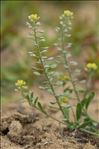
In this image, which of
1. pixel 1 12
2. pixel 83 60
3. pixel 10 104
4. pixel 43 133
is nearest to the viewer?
pixel 43 133

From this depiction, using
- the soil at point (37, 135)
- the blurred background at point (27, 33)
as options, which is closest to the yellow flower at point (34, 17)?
the soil at point (37, 135)

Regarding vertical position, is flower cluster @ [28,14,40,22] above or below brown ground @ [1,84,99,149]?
above

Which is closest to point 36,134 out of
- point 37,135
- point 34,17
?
point 37,135

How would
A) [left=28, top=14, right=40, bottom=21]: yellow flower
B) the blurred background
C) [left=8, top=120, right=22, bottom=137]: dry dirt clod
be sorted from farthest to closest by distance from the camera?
1. the blurred background
2. [left=8, top=120, right=22, bottom=137]: dry dirt clod
3. [left=28, top=14, right=40, bottom=21]: yellow flower

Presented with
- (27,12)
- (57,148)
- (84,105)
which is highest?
(27,12)

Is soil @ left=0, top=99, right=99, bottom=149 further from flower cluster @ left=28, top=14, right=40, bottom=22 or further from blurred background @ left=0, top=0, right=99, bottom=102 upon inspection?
flower cluster @ left=28, top=14, right=40, bottom=22

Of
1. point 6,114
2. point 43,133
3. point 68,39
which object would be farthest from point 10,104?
point 68,39

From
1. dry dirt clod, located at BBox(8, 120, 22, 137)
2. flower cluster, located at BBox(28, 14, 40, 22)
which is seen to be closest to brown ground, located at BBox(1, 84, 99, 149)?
dry dirt clod, located at BBox(8, 120, 22, 137)

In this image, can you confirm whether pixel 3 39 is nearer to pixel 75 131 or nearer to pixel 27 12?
pixel 27 12
